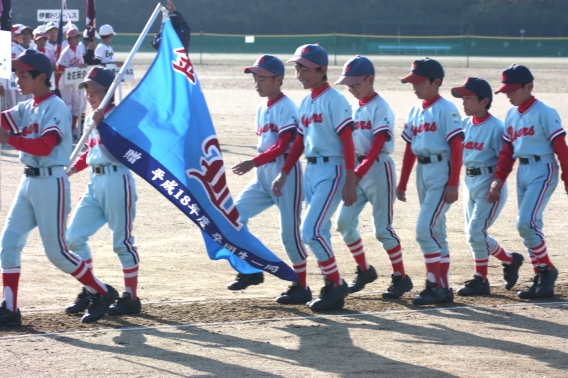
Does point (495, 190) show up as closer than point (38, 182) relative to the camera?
No

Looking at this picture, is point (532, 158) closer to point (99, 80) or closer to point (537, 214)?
point (537, 214)

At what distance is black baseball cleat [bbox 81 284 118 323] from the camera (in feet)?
21.8

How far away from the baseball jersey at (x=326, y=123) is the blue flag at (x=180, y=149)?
29.8 inches

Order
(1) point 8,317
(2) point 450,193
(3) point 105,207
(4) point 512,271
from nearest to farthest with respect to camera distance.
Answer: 1. (1) point 8,317
2. (3) point 105,207
3. (2) point 450,193
4. (4) point 512,271

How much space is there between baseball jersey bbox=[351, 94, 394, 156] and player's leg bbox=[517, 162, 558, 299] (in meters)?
1.19

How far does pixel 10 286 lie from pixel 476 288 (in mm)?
3831

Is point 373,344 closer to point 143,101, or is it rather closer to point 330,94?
point 330,94

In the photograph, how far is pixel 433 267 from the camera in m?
7.33

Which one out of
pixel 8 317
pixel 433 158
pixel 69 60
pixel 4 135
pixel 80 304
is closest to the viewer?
pixel 4 135

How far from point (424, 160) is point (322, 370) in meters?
2.38

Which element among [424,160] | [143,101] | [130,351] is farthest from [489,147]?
[130,351]

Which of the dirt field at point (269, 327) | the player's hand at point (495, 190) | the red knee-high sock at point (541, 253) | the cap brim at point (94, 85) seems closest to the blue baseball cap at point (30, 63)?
the cap brim at point (94, 85)

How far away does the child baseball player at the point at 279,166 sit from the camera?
287 inches

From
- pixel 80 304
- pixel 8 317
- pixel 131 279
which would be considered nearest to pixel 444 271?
pixel 131 279
